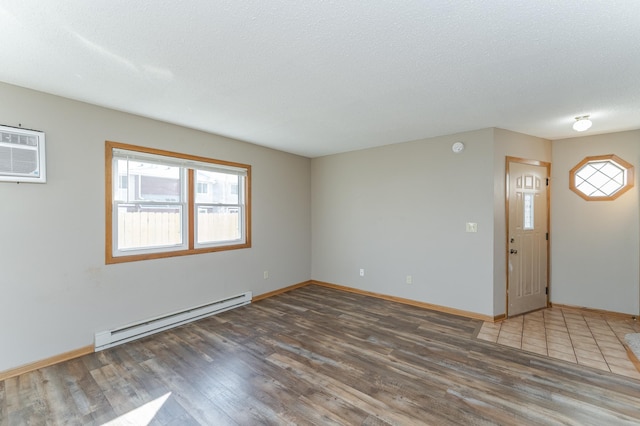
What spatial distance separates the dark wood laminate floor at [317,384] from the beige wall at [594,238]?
2.07m

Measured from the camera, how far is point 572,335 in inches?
125

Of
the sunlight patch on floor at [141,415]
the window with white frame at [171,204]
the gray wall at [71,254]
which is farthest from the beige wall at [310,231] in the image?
the sunlight patch on floor at [141,415]

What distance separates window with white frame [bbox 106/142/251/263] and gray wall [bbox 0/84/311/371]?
0.40 feet

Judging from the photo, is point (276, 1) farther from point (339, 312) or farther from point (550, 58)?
point (339, 312)

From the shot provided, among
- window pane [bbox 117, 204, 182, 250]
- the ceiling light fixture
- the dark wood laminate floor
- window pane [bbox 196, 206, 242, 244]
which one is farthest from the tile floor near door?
window pane [bbox 117, 204, 182, 250]

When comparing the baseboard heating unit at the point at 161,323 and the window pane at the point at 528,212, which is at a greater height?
the window pane at the point at 528,212

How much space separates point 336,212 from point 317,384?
3286 mm

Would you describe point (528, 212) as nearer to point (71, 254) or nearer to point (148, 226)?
point (148, 226)

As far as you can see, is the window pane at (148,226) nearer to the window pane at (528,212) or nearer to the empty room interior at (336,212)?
the empty room interior at (336,212)

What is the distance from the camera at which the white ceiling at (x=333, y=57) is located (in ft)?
4.99

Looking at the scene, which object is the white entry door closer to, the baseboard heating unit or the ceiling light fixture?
the ceiling light fixture

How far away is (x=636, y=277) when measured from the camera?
3660 mm

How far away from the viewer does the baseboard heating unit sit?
2879 millimetres

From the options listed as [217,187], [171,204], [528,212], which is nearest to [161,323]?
[171,204]
